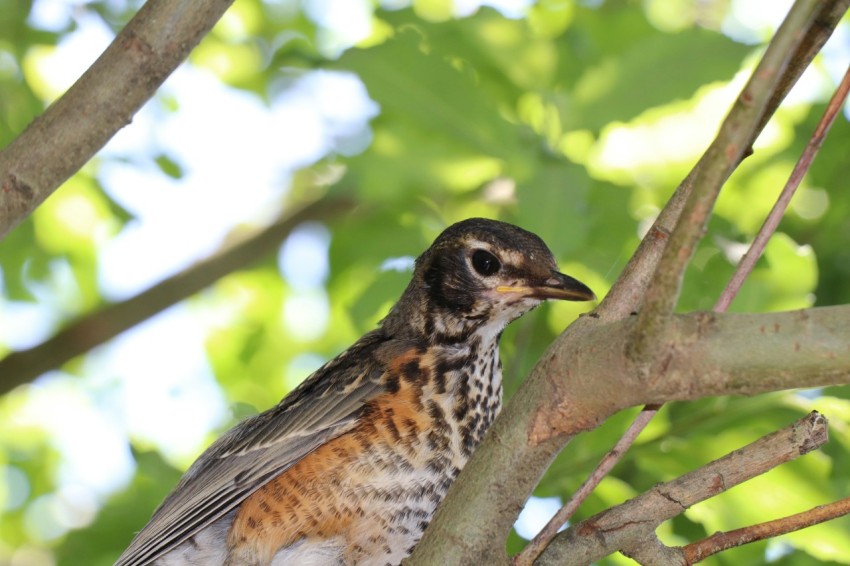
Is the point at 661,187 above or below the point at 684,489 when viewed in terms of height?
above

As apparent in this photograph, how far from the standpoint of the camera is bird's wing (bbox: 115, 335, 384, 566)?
4.20 metres

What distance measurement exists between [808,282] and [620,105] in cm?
97

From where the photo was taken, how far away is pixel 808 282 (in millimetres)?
4109

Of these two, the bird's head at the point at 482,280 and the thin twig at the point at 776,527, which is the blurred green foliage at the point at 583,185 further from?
the thin twig at the point at 776,527

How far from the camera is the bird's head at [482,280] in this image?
13.7 feet

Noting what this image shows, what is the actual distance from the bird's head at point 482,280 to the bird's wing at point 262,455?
0.39 m

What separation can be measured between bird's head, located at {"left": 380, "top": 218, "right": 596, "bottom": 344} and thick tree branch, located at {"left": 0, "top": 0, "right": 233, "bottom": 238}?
149 centimetres

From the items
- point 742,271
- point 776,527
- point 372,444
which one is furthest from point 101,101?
point 776,527

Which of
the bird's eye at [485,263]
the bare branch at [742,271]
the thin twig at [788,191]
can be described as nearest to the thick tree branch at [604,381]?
the bare branch at [742,271]

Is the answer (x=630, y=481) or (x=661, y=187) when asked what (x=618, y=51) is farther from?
(x=630, y=481)

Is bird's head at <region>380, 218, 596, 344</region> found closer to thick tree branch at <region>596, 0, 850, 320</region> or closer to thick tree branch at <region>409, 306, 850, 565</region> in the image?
thick tree branch at <region>596, 0, 850, 320</region>

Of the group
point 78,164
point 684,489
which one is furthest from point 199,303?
point 684,489

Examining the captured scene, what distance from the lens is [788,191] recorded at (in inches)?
103

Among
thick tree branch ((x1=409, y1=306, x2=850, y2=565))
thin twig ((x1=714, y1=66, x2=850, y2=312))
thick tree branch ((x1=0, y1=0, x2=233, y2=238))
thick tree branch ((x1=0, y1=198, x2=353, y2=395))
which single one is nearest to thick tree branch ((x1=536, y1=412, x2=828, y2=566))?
thick tree branch ((x1=409, y1=306, x2=850, y2=565))
